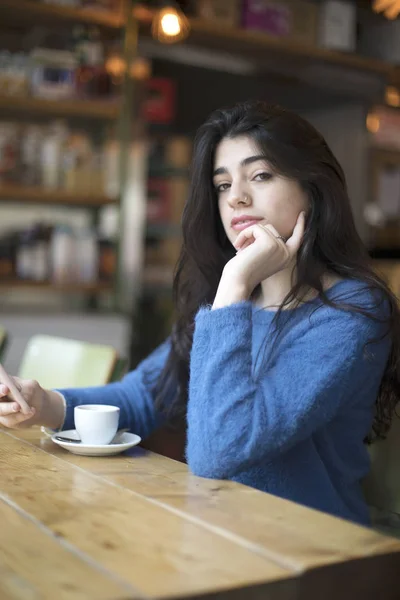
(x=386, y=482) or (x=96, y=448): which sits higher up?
(x=96, y=448)

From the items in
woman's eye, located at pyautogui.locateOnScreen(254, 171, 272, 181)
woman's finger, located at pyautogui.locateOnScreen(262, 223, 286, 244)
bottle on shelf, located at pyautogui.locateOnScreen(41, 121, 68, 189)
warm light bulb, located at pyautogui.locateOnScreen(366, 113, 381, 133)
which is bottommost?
woman's finger, located at pyautogui.locateOnScreen(262, 223, 286, 244)

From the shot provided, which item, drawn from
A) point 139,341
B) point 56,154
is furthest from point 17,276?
point 139,341

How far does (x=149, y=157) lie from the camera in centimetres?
456

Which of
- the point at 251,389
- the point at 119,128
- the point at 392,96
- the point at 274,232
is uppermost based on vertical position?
the point at 392,96

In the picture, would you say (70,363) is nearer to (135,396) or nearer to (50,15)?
(135,396)

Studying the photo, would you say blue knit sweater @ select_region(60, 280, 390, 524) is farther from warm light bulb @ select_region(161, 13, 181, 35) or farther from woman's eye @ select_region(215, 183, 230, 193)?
warm light bulb @ select_region(161, 13, 181, 35)

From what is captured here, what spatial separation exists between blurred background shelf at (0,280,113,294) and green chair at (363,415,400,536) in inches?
95.9

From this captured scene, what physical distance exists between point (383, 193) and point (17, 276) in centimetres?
247

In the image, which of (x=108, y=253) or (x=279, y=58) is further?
(x=279, y=58)

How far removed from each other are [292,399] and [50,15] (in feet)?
9.84

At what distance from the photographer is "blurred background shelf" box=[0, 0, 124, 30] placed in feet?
12.1

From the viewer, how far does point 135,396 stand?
1.76 meters

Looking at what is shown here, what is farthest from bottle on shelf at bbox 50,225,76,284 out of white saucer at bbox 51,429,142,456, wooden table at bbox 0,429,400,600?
wooden table at bbox 0,429,400,600

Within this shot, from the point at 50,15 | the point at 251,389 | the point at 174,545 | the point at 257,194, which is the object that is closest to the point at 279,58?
the point at 50,15
